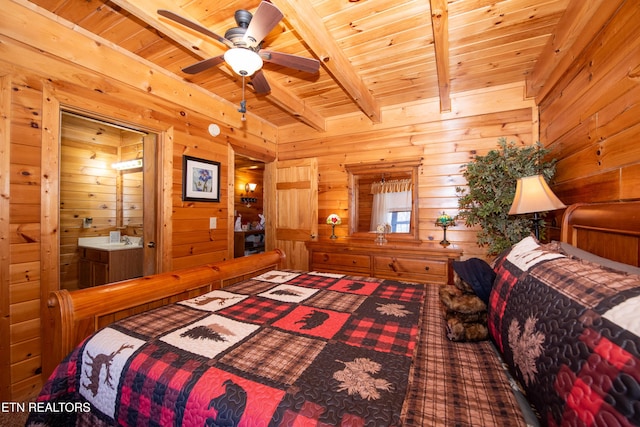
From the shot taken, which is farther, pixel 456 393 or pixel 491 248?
pixel 491 248

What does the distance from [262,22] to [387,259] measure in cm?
253

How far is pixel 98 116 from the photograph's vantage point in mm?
2131

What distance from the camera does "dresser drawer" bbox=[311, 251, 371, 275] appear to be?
3160 mm

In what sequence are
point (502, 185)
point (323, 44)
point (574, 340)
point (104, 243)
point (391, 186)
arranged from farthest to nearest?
point (104, 243), point (391, 186), point (502, 185), point (323, 44), point (574, 340)

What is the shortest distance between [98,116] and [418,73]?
3.01 m

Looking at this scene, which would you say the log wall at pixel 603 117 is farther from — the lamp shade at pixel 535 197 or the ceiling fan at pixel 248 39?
the ceiling fan at pixel 248 39

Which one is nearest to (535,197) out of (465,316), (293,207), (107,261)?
(465,316)

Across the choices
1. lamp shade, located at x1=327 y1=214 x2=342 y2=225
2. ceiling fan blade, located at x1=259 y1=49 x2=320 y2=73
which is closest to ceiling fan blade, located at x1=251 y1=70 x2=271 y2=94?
ceiling fan blade, located at x1=259 y1=49 x2=320 y2=73

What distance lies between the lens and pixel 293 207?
4070 mm

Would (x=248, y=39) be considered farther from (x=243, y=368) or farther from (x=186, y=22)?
(x=243, y=368)

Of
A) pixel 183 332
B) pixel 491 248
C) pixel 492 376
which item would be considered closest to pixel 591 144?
pixel 491 248

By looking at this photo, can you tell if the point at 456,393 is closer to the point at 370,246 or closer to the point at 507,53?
the point at 370,246


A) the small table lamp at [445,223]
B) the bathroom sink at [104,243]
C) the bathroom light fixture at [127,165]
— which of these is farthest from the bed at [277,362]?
the bathroom light fixture at [127,165]

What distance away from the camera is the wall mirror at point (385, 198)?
3.38 metres
